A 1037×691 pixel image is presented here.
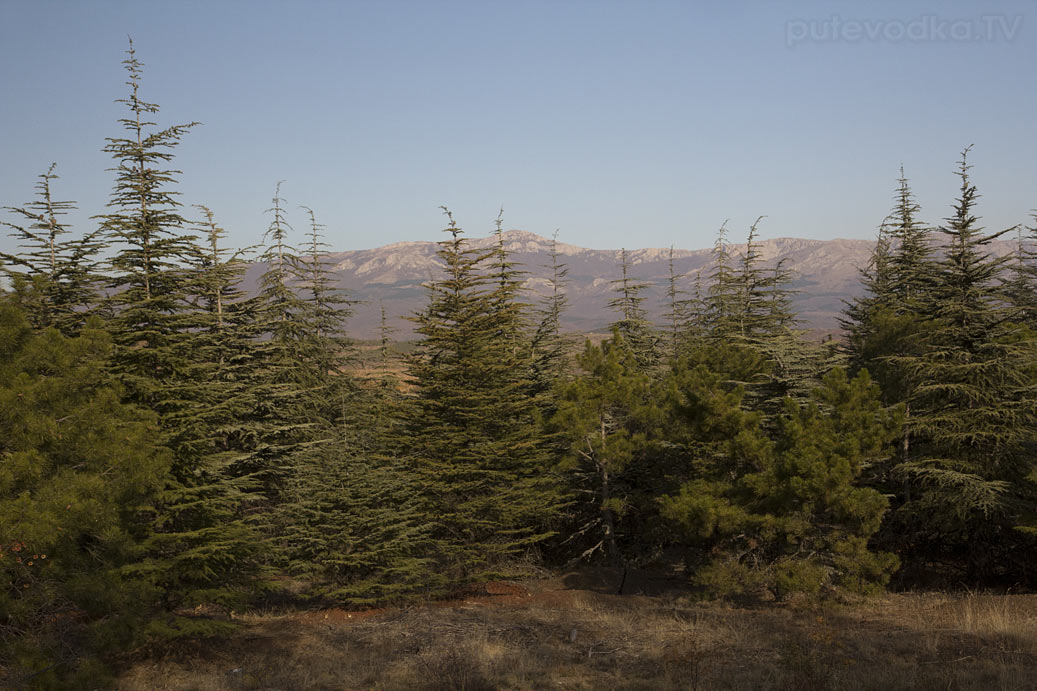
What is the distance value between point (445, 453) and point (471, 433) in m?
1.10

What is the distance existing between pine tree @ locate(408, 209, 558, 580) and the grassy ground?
3367 mm

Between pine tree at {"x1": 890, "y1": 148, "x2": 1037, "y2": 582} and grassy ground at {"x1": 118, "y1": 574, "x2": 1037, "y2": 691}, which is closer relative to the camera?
grassy ground at {"x1": 118, "y1": 574, "x2": 1037, "y2": 691}

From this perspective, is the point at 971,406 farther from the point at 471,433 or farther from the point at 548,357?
the point at 548,357

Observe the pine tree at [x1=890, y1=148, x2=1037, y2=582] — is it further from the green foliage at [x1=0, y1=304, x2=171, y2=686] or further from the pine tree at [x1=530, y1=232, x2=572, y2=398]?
the green foliage at [x1=0, y1=304, x2=171, y2=686]

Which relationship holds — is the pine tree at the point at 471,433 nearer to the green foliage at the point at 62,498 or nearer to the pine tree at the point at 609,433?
the pine tree at the point at 609,433

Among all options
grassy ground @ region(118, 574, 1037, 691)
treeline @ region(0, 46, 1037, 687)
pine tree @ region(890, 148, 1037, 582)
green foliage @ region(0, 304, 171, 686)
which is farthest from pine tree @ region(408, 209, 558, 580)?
pine tree @ region(890, 148, 1037, 582)

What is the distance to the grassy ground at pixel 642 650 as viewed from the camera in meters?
10.0

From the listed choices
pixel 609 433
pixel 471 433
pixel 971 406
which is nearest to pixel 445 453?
pixel 471 433

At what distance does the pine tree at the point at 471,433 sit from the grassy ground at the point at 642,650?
3.37 m

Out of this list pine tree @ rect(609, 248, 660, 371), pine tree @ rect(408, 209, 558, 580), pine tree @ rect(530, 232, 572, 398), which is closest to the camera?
pine tree @ rect(408, 209, 558, 580)

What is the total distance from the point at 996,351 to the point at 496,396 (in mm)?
14462

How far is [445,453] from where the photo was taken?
2206 cm

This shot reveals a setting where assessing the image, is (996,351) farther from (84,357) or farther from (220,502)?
(84,357)

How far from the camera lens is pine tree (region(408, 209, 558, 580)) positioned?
21.8 m
